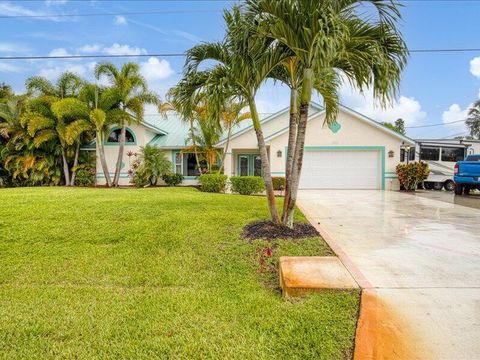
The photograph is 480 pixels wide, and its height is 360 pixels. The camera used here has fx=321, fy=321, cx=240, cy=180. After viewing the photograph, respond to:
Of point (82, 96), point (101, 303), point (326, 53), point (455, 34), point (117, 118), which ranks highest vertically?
point (455, 34)

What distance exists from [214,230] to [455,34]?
16894 mm

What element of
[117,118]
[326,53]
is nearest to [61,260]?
[326,53]

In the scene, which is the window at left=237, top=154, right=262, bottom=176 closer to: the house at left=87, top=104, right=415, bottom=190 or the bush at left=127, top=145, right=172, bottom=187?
the house at left=87, top=104, right=415, bottom=190

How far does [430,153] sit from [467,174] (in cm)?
470

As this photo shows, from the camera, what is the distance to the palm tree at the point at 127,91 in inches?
690

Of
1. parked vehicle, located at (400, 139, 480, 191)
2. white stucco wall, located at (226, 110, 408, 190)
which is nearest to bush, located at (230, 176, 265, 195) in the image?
white stucco wall, located at (226, 110, 408, 190)

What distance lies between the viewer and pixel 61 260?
5.48 meters

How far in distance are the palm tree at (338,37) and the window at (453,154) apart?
642 inches

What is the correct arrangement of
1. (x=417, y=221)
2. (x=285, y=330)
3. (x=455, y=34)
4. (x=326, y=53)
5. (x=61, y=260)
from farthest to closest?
(x=455, y=34) → (x=417, y=221) → (x=61, y=260) → (x=326, y=53) → (x=285, y=330)

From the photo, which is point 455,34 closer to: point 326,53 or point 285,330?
point 326,53

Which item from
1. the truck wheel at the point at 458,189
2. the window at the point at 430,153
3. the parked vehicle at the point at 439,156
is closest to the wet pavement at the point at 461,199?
the truck wheel at the point at 458,189

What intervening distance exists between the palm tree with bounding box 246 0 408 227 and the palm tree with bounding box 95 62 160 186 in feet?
44.8

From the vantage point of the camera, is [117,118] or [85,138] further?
[85,138]

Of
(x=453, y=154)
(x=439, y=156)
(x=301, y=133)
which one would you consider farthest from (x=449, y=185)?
(x=301, y=133)
